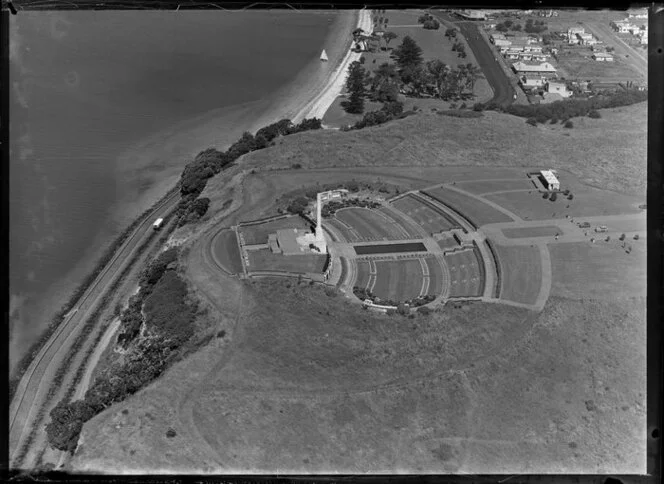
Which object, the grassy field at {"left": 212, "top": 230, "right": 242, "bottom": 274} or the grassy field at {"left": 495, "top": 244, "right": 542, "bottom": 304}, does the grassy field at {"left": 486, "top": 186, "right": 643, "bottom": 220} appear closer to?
the grassy field at {"left": 495, "top": 244, "right": 542, "bottom": 304}

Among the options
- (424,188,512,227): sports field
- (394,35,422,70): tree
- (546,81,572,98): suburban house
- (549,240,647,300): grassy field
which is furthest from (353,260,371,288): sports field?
(394,35,422,70): tree

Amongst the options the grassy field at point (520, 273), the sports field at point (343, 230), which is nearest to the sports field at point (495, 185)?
the grassy field at point (520, 273)

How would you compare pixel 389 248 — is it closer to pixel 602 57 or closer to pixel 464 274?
pixel 464 274

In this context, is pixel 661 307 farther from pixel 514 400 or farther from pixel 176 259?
pixel 176 259

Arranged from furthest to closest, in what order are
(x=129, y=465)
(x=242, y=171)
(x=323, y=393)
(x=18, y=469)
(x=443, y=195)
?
(x=242, y=171)
(x=443, y=195)
(x=323, y=393)
(x=129, y=465)
(x=18, y=469)

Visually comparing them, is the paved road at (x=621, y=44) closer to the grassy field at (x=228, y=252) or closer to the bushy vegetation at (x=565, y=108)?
the grassy field at (x=228, y=252)

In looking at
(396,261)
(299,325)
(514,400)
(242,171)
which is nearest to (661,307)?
(514,400)
